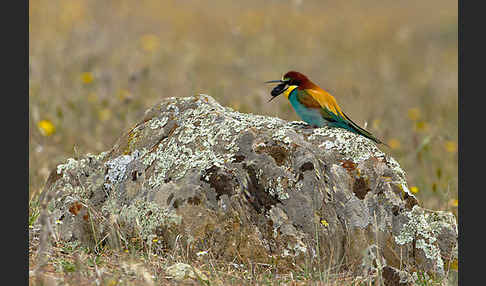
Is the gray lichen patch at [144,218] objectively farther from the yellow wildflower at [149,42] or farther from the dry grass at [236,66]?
the yellow wildflower at [149,42]

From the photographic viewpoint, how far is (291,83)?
3916 mm

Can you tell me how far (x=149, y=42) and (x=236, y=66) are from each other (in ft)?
8.42

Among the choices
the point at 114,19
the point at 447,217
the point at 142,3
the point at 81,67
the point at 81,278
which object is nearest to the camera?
the point at 81,278

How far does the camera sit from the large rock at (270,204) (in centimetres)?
345

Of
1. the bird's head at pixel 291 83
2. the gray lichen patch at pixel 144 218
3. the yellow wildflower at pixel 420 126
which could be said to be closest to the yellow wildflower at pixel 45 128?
the gray lichen patch at pixel 144 218

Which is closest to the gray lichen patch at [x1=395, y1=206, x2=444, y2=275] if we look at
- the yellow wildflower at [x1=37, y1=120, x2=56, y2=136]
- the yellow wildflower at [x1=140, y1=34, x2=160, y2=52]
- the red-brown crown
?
the red-brown crown

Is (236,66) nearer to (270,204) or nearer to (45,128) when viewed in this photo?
(45,128)

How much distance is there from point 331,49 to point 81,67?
5868mm

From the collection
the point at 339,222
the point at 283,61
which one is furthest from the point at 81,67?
the point at 339,222

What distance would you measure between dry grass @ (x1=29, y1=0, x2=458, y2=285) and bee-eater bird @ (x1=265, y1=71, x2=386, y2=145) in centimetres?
159

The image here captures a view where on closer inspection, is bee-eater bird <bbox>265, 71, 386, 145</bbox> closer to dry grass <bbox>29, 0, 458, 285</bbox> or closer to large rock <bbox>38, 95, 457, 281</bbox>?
large rock <bbox>38, 95, 457, 281</bbox>

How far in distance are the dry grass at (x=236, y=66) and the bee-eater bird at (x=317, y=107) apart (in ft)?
5.22

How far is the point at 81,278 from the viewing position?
3129 millimetres

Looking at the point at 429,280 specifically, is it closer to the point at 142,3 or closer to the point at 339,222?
the point at 339,222
